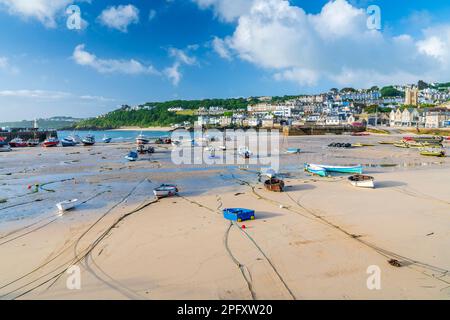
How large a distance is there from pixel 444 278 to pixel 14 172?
35.0 m

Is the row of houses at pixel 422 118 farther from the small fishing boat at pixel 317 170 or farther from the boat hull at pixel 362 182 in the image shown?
the boat hull at pixel 362 182

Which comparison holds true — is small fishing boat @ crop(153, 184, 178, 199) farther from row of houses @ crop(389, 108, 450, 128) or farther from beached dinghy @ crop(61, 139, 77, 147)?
row of houses @ crop(389, 108, 450, 128)

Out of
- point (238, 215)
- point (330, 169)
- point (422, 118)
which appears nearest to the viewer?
point (238, 215)

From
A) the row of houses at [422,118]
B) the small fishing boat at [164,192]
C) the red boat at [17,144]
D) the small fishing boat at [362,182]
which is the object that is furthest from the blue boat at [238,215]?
the row of houses at [422,118]

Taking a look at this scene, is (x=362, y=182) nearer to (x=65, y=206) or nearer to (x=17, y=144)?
(x=65, y=206)

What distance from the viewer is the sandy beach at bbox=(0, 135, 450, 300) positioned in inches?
313

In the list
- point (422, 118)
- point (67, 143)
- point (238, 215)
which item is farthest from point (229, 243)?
point (422, 118)

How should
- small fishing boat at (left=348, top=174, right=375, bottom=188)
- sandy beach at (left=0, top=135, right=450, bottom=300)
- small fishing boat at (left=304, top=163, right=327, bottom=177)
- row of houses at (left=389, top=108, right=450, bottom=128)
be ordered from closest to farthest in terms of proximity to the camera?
sandy beach at (left=0, top=135, right=450, bottom=300), small fishing boat at (left=348, top=174, right=375, bottom=188), small fishing boat at (left=304, top=163, right=327, bottom=177), row of houses at (left=389, top=108, right=450, bottom=128)

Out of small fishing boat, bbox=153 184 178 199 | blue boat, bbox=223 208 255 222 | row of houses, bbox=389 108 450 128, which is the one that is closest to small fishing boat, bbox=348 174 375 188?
blue boat, bbox=223 208 255 222

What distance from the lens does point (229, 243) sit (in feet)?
35.9

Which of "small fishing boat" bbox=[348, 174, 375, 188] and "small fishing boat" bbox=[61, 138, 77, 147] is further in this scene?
"small fishing boat" bbox=[61, 138, 77, 147]

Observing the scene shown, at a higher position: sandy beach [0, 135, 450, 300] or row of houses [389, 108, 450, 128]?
row of houses [389, 108, 450, 128]

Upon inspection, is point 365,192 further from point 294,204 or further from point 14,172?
point 14,172

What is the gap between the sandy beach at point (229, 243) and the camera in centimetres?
795
